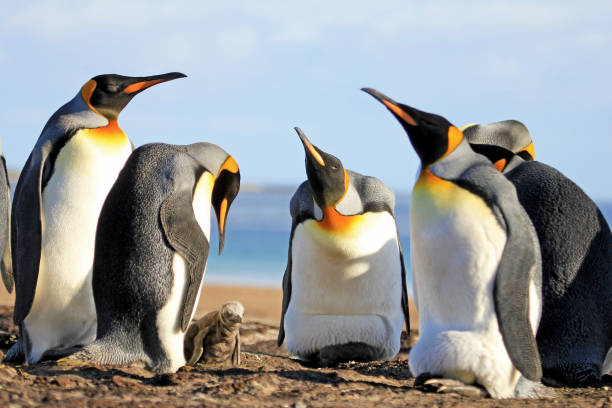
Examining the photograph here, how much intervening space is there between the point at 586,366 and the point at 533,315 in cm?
77

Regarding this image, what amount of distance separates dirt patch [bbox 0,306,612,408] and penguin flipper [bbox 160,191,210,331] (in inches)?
16.8

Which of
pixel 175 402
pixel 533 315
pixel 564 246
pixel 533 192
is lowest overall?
pixel 175 402

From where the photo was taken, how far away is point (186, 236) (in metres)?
4.81

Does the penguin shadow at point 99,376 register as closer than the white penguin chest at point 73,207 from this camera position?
Yes

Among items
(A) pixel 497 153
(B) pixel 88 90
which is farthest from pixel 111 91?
(A) pixel 497 153

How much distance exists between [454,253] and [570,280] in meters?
1.00

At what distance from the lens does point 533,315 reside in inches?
159

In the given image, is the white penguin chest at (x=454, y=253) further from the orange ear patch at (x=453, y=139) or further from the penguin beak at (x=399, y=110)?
the penguin beak at (x=399, y=110)

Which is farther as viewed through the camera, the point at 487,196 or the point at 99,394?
the point at 487,196

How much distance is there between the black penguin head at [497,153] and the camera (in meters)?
5.13

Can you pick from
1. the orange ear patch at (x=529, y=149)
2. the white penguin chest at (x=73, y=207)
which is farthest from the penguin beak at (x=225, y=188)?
the orange ear patch at (x=529, y=149)

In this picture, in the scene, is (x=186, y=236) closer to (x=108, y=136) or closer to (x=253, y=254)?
(x=108, y=136)

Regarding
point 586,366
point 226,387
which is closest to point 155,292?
point 226,387

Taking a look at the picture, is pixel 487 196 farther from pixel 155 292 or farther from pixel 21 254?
pixel 21 254
